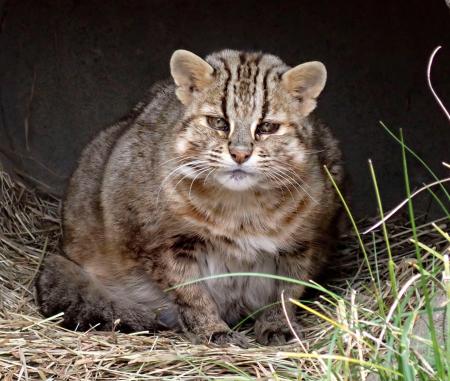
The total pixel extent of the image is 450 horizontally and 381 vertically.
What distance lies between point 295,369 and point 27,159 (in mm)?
3714

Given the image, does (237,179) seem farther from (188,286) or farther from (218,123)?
(188,286)

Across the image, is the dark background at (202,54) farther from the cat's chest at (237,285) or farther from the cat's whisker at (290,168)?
the cat's whisker at (290,168)

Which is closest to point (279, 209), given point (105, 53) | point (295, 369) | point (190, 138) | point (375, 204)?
point (190, 138)

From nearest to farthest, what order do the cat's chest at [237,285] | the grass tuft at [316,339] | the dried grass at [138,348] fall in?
1. the grass tuft at [316,339]
2. the dried grass at [138,348]
3. the cat's chest at [237,285]

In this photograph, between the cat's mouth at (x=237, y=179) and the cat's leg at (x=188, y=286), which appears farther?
the cat's leg at (x=188, y=286)

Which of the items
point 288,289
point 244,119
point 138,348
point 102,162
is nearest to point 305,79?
point 244,119

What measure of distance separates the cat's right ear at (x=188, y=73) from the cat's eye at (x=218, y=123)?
0.25 metres

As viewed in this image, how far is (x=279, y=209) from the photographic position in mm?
5137

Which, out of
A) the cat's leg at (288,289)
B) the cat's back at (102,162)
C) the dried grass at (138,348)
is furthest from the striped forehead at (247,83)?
the dried grass at (138,348)

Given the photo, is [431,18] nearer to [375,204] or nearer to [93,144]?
[375,204]

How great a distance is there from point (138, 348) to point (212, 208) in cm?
88

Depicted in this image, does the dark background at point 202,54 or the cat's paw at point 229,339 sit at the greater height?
the dark background at point 202,54

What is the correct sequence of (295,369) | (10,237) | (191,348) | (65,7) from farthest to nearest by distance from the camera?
(65,7) → (10,237) → (191,348) → (295,369)

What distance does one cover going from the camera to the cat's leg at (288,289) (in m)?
5.18
